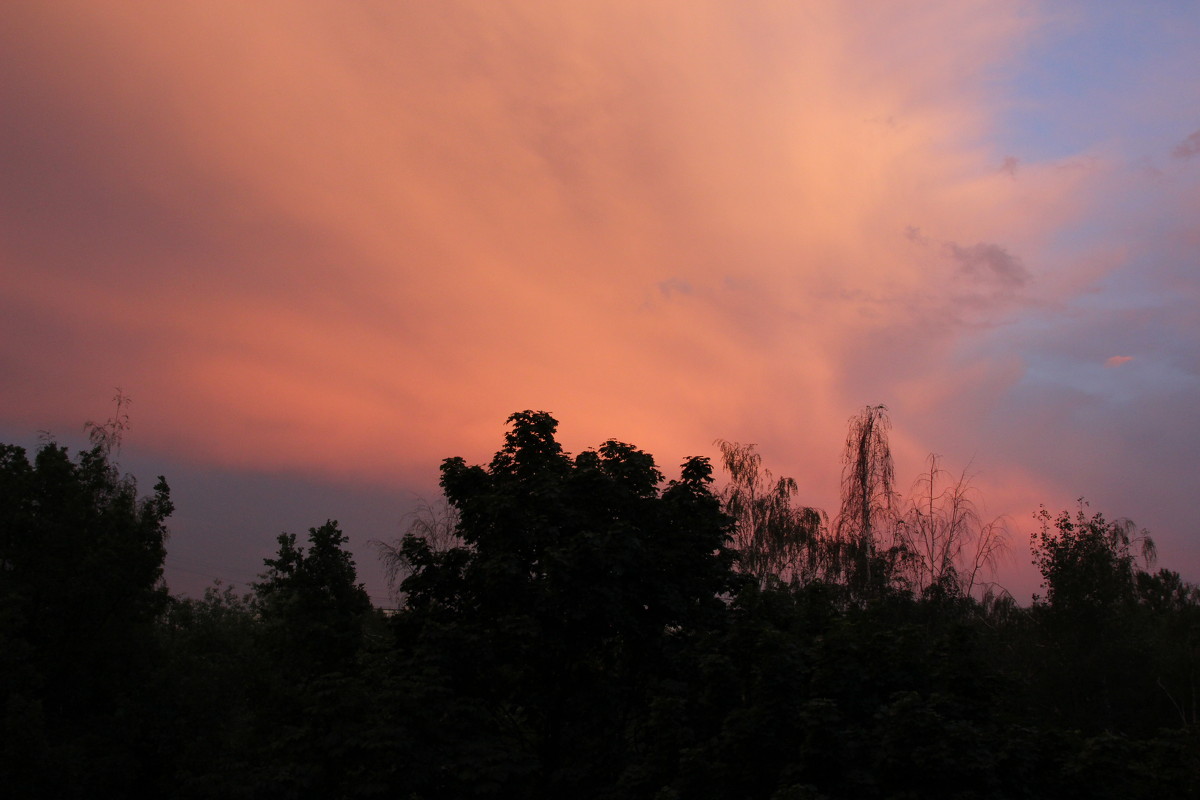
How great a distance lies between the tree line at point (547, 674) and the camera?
16.8 metres

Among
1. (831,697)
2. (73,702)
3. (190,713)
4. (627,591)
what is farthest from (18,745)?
(831,697)

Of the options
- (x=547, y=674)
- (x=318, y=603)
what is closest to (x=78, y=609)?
(x=318, y=603)

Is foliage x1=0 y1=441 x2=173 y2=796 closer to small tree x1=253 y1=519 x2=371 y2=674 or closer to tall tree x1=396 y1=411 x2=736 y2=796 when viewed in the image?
small tree x1=253 y1=519 x2=371 y2=674

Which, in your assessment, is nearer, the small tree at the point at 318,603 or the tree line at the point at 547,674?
the tree line at the point at 547,674

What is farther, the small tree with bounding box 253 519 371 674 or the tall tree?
the small tree with bounding box 253 519 371 674

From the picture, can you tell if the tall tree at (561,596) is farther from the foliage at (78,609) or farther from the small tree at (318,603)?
the foliage at (78,609)

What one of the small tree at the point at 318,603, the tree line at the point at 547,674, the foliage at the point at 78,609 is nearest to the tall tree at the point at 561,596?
the tree line at the point at 547,674

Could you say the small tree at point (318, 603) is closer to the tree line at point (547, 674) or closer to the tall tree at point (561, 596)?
the tree line at point (547, 674)

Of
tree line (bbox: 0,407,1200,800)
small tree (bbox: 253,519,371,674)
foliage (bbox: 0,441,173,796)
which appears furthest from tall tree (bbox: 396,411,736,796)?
foliage (bbox: 0,441,173,796)

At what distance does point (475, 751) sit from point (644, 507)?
26.7 feet

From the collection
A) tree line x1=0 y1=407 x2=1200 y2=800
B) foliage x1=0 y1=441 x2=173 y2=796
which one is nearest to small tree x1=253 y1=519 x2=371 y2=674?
tree line x1=0 y1=407 x2=1200 y2=800

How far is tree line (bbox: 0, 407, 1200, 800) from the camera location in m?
16.8

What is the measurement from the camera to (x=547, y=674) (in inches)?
885

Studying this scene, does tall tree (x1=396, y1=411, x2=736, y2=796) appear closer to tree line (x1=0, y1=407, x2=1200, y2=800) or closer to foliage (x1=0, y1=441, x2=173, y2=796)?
tree line (x1=0, y1=407, x2=1200, y2=800)
